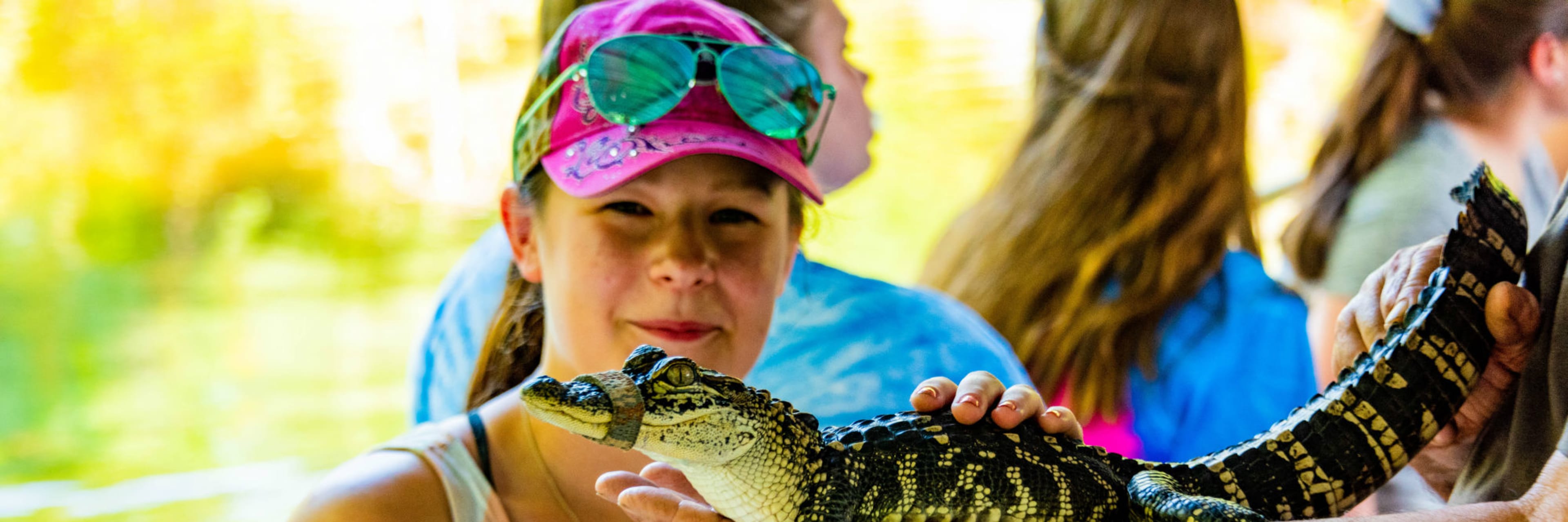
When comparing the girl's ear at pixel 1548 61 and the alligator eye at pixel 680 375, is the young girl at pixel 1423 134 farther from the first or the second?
the alligator eye at pixel 680 375

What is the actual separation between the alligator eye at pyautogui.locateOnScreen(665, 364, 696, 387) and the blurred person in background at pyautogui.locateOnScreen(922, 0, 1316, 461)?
3.93 ft

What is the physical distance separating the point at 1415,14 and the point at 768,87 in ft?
3.40

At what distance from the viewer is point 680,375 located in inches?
22.7

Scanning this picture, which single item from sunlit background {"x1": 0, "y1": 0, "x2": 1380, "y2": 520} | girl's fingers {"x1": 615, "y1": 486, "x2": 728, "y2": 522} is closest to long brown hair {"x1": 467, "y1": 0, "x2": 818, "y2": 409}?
sunlit background {"x1": 0, "y1": 0, "x2": 1380, "y2": 520}

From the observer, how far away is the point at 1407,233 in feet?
4.20

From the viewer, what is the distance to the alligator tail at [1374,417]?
2.35ft

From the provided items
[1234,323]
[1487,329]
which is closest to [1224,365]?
[1234,323]

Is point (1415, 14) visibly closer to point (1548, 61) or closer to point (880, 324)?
point (1548, 61)

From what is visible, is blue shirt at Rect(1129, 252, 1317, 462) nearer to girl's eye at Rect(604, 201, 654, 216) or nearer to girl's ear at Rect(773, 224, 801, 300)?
girl's ear at Rect(773, 224, 801, 300)

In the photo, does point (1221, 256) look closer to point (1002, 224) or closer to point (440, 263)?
point (1002, 224)

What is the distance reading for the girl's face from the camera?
0.92 meters

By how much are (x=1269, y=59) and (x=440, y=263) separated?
154cm

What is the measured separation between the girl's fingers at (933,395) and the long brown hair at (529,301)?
0.36 meters

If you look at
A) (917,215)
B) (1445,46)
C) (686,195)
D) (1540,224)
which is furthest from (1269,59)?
(686,195)
